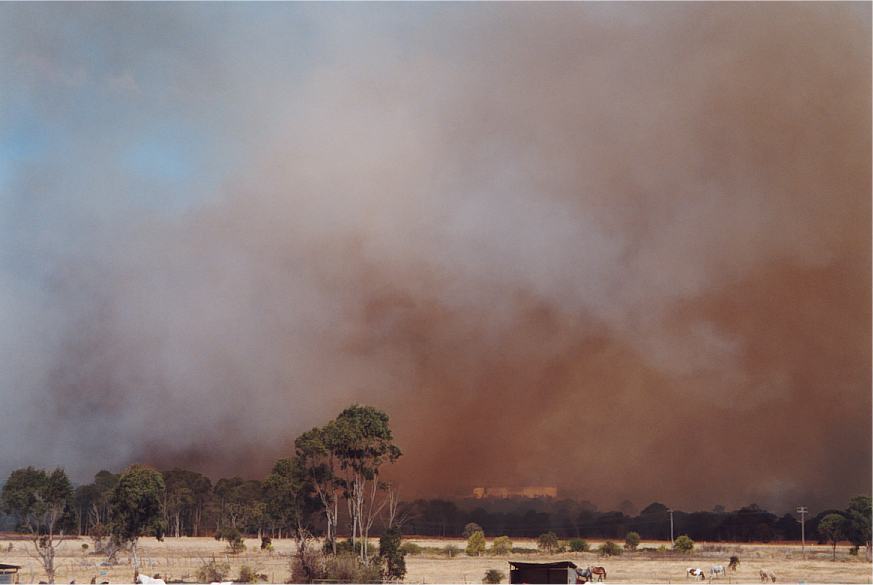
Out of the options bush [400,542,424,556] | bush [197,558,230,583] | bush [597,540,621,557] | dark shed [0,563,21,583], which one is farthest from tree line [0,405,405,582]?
bush [597,540,621,557]

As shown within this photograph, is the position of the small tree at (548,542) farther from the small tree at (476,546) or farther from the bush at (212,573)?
the bush at (212,573)

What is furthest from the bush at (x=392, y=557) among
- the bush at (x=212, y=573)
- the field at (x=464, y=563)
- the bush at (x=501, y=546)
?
the bush at (x=501, y=546)

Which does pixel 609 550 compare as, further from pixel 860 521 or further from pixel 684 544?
pixel 860 521

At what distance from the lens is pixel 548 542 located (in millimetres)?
60562

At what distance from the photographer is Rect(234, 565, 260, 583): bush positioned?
39281 mm

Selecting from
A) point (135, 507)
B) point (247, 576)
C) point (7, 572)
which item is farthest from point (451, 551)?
point (7, 572)

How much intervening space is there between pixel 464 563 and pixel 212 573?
15.4 m

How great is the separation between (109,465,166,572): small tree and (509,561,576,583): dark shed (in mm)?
16271

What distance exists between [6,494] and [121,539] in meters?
5.10

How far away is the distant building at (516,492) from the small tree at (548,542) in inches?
101

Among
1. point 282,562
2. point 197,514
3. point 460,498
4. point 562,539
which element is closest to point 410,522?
point 460,498

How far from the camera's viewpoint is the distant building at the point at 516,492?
197ft

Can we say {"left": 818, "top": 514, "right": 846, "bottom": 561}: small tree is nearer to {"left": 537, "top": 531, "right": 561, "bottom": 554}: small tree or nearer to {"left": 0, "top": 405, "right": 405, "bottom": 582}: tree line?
{"left": 537, "top": 531, "right": 561, "bottom": 554}: small tree

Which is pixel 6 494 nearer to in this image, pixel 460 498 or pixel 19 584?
pixel 19 584
